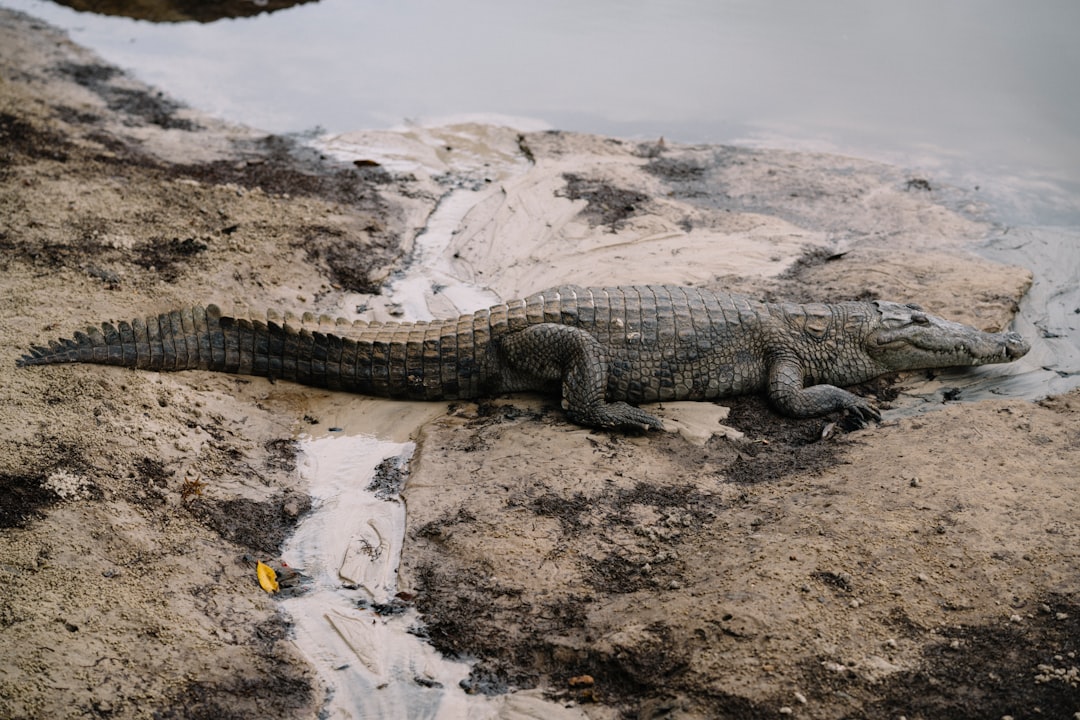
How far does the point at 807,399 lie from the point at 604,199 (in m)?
3.80

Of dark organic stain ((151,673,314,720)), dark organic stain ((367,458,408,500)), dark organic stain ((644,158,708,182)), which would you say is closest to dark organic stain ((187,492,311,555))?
dark organic stain ((367,458,408,500))

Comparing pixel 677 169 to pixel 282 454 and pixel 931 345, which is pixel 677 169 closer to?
pixel 931 345

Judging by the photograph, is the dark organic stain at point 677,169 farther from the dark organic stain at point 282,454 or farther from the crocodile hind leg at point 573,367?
the dark organic stain at point 282,454

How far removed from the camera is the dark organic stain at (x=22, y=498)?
3.90 metres

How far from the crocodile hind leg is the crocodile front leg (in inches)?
37.9

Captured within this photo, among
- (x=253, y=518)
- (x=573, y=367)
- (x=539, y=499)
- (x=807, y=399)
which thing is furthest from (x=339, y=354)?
(x=807, y=399)

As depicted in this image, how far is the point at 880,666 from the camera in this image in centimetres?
337

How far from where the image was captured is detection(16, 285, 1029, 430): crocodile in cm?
577

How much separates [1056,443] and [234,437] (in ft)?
16.2

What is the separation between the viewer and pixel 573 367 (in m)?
5.79

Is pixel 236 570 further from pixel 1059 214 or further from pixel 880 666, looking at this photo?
pixel 1059 214

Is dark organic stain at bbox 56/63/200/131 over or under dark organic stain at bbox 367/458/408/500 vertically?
over

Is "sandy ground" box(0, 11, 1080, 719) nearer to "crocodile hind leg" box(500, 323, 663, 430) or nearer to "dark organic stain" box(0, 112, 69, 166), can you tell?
"dark organic stain" box(0, 112, 69, 166)

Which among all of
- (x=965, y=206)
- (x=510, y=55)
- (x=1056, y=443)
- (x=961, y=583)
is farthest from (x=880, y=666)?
(x=510, y=55)
